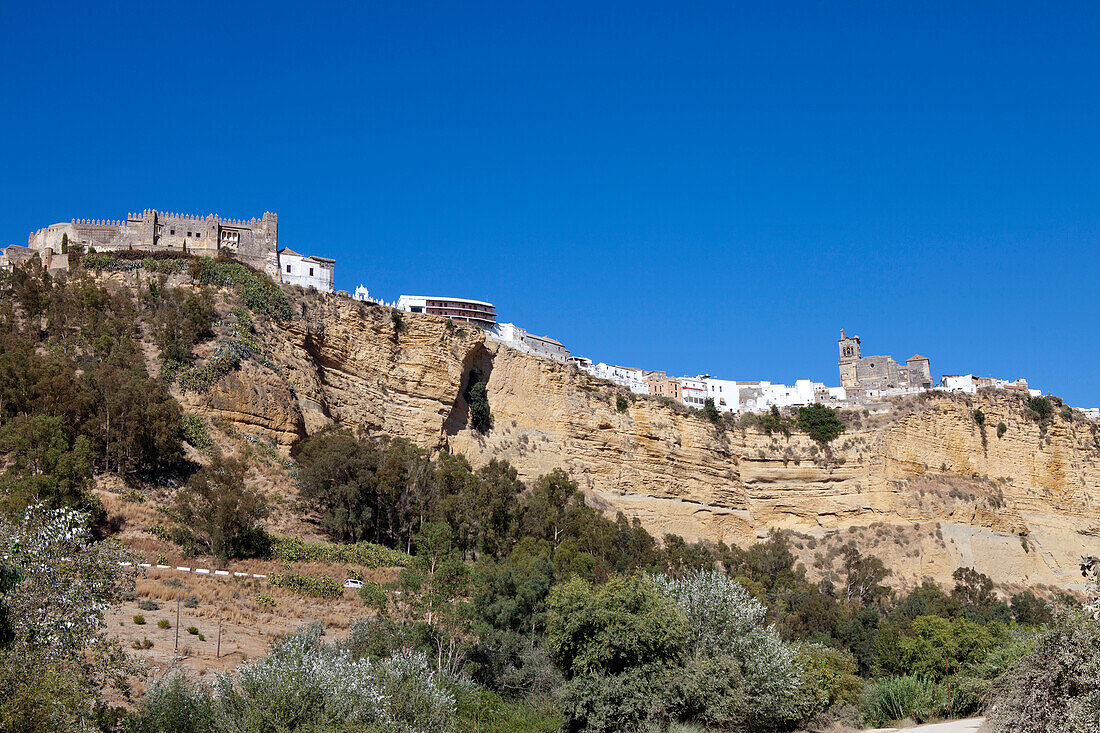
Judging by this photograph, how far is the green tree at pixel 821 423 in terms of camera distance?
5719 centimetres

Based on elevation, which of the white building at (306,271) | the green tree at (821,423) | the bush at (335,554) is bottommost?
the bush at (335,554)

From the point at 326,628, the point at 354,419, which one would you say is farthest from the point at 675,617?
the point at 354,419

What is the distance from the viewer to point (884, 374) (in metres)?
66.6

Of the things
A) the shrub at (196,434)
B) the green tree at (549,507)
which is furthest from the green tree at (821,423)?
the shrub at (196,434)

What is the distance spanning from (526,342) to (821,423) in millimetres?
18158

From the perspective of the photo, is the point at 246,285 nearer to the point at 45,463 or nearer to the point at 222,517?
the point at 45,463

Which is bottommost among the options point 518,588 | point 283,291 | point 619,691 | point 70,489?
point 619,691

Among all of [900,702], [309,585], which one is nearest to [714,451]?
[900,702]

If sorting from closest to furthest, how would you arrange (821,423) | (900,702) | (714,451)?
(900,702) → (714,451) → (821,423)

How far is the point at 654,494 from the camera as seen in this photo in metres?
51.6

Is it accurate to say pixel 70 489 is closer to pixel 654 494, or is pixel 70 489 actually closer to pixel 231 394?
pixel 231 394

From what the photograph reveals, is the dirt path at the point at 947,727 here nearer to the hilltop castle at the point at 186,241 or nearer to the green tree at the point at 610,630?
the green tree at the point at 610,630

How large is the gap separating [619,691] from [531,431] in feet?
94.0

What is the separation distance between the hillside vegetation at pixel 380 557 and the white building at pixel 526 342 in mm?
2766
